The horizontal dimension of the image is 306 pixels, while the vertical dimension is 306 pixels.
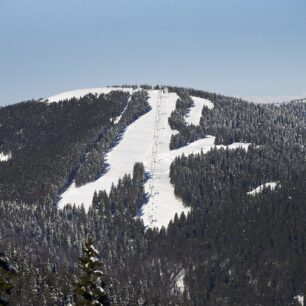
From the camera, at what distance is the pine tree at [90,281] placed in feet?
97.7

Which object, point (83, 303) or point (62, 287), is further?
point (62, 287)

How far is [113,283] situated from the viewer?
536 ft

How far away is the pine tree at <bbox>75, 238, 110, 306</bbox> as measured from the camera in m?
29.8

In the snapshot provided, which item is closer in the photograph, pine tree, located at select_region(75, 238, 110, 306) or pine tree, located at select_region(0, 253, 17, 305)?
pine tree, located at select_region(0, 253, 17, 305)

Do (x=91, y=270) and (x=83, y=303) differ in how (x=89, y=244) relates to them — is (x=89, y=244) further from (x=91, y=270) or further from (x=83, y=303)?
(x=83, y=303)

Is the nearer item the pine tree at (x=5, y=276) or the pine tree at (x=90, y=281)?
the pine tree at (x=5, y=276)

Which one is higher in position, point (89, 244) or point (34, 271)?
point (34, 271)

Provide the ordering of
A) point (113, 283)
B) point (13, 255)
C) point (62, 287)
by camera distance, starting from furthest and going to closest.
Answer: point (113, 283) < point (13, 255) < point (62, 287)

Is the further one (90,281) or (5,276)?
(90,281)

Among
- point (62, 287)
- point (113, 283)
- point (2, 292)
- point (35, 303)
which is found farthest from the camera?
point (113, 283)

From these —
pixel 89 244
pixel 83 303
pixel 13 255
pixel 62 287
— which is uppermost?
pixel 13 255

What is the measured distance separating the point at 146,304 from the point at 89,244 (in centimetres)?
13307

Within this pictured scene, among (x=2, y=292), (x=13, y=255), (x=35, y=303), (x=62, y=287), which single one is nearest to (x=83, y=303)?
(x=2, y=292)

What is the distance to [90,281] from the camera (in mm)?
30047
